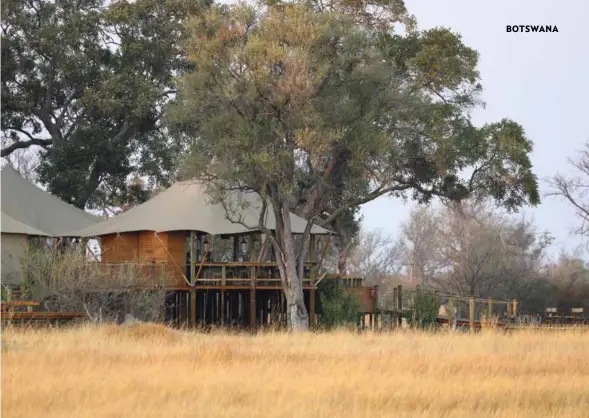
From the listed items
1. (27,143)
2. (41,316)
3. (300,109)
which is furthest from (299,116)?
(27,143)

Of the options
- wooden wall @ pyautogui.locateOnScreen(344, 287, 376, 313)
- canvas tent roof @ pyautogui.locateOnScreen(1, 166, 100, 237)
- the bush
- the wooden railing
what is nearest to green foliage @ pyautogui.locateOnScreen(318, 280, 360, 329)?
the wooden railing

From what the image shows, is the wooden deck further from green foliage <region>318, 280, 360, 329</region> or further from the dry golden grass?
green foliage <region>318, 280, 360, 329</region>

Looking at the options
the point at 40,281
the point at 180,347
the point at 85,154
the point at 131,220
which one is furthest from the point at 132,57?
the point at 180,347

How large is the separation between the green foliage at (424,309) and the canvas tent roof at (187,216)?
365 centimetres

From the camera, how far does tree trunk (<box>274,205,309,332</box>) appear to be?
2936 cm

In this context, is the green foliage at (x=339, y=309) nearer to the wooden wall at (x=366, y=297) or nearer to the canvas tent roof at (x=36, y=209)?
the wooden wall at (x=366, y=297)

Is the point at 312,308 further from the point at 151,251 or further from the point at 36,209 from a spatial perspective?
the point at 36,209

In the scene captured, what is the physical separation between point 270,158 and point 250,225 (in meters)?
4.29

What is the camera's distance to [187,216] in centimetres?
3091

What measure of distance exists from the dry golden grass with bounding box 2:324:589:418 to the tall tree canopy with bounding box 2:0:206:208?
2019cm

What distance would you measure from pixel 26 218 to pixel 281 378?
70.7 feet

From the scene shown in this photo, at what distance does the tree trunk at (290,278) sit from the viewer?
2936 centimetres

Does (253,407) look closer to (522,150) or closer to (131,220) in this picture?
(131,220)

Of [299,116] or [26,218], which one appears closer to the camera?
[299,116]
